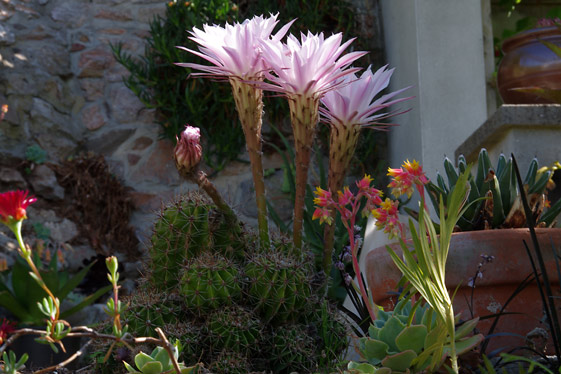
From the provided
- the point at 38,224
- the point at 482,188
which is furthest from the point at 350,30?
the point at 482,188

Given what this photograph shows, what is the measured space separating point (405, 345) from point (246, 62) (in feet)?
1.61

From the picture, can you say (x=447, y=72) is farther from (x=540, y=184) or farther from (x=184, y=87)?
(x=540, y=184)

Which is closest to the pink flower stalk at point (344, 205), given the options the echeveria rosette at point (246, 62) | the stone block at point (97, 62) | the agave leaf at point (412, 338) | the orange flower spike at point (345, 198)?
the orange flower spike at point (345, 198)

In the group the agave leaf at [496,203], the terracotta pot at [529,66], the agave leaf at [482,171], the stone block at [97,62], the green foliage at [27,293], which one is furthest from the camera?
the stone block at [97,62]

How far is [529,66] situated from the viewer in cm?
223

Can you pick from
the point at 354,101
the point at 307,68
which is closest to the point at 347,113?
the point at 354,101

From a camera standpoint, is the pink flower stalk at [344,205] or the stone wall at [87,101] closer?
the pink flower stalk at [344,205]

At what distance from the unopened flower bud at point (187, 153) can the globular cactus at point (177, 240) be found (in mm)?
177

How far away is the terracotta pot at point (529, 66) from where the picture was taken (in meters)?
2.20

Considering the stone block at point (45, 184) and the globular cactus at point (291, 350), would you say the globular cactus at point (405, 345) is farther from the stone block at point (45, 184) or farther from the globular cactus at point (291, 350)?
the stone block at point (45, 184)

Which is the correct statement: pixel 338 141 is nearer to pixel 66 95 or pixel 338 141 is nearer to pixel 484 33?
pixel 484 33

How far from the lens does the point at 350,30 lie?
12.2 ft

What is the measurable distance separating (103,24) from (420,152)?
2116 mm

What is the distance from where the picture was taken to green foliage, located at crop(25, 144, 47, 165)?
11.5 feet
